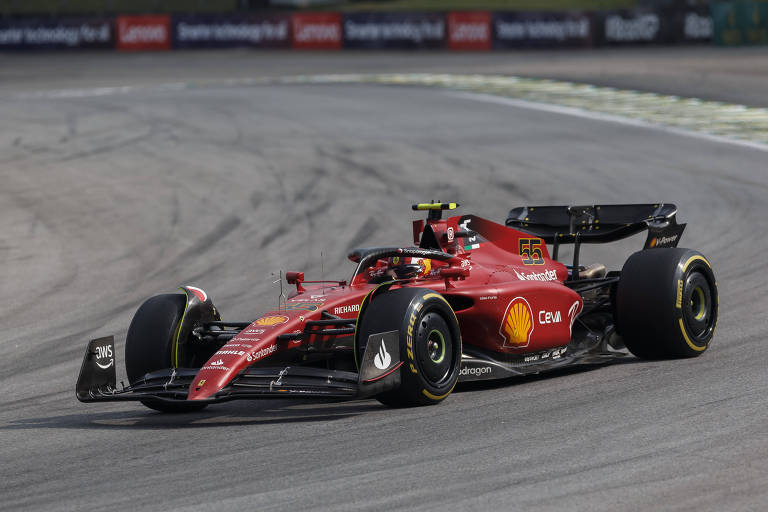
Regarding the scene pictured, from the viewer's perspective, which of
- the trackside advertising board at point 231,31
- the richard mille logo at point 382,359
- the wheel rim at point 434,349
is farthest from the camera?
the trackside advertising board at point 231,31

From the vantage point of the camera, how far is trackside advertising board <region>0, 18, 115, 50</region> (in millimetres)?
50844

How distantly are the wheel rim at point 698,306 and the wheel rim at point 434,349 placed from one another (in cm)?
252

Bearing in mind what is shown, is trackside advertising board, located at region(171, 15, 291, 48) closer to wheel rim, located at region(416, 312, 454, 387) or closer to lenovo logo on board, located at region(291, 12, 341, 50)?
lenovo logo on board, located at region(291, 12, 341, 50)

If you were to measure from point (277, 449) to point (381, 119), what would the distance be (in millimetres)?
22072

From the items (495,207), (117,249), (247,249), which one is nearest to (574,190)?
(495,207)

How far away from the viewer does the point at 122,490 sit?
23.6ft

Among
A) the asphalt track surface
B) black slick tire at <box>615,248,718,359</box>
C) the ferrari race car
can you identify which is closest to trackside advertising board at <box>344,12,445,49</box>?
the asphalt track surface

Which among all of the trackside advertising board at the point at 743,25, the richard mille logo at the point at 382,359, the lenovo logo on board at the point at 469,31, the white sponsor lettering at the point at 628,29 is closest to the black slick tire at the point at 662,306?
the richard mille logo at the point at 382,359

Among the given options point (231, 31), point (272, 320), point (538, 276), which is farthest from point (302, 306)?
point (231, 31)

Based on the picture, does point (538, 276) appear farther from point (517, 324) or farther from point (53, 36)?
point (53, 36)

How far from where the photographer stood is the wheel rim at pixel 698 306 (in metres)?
10.7

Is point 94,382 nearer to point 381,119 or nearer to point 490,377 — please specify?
point 490,377

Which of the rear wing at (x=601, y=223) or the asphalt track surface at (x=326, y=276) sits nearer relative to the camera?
the asphalt track surface at (x=326, y=276)

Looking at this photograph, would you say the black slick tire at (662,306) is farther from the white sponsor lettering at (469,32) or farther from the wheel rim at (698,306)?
the white sponsor lettering at (469,32)
